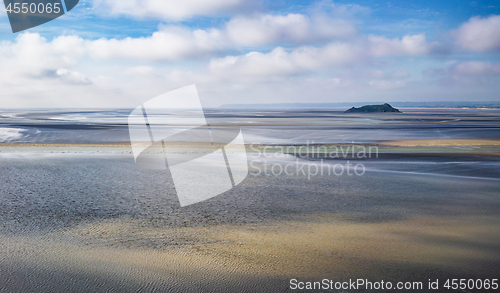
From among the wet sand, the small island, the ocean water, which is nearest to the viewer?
the wet sand

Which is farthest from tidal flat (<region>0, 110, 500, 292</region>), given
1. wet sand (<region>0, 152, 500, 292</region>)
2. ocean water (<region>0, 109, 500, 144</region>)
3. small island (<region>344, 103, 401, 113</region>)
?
small island (<region>344, 103, 401, 113</region>)

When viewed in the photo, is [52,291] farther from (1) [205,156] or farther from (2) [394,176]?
(1) [205,156]

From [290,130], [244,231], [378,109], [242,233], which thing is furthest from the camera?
[378,109]

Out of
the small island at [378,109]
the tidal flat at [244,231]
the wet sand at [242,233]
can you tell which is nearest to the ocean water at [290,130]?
the tidal flat at [244,231]

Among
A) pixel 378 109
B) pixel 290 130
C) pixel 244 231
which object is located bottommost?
pixel 378 109

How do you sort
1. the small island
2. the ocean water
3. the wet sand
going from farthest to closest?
the small island, the ocean water, the wet sand

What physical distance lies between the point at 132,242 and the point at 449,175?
9846 mm

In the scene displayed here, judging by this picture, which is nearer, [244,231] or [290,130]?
[244,231]

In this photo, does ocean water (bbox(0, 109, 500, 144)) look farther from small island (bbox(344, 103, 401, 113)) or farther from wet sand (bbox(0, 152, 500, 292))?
small island (bbox(344, 103, 401, 113))

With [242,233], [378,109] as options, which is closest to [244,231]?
[242,233]

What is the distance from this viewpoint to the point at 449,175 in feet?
38.2

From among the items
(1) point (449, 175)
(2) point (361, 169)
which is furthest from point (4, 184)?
(1) point (449, 175)

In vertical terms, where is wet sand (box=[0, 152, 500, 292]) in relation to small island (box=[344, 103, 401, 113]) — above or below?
above

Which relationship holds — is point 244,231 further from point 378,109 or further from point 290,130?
point 378,109
